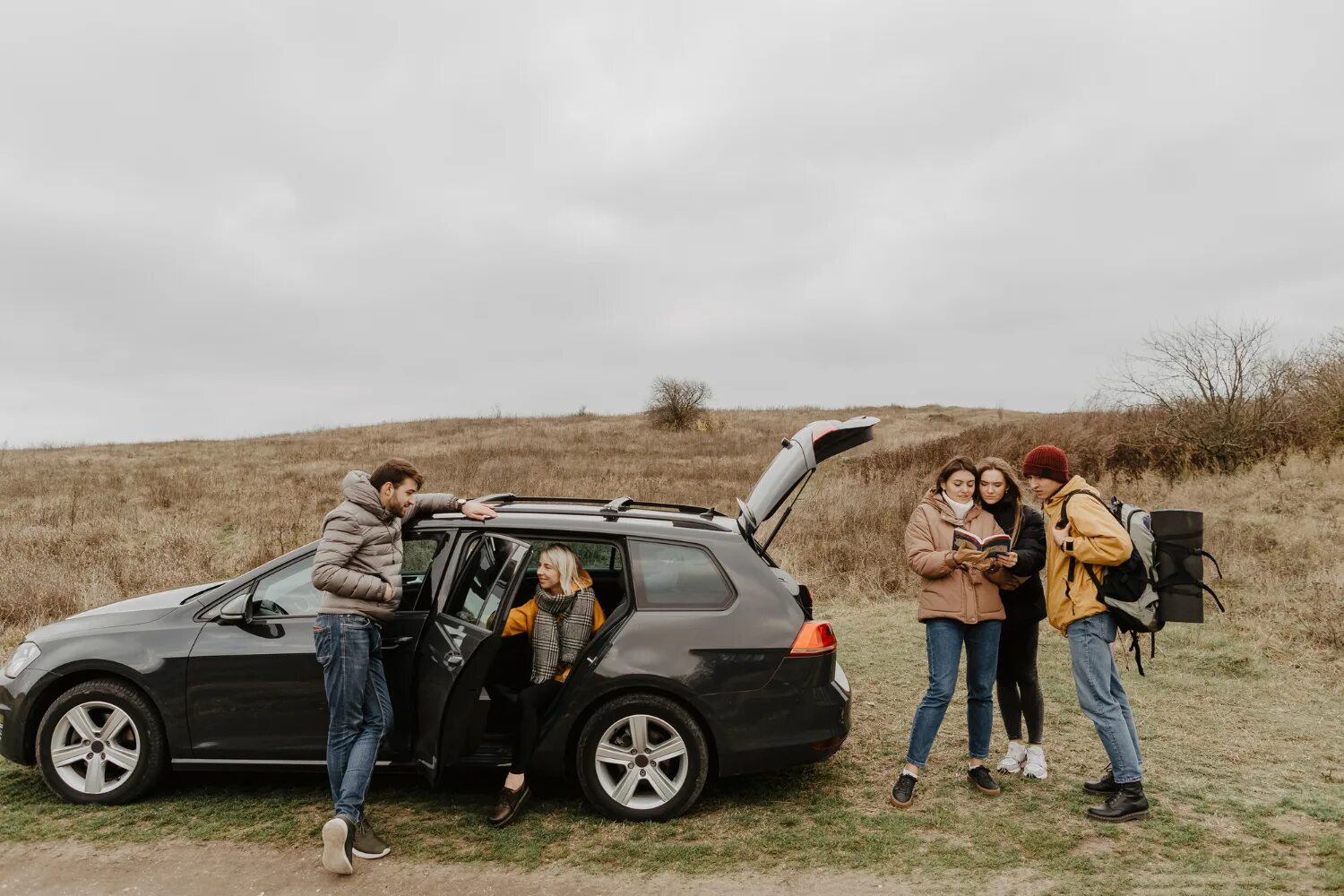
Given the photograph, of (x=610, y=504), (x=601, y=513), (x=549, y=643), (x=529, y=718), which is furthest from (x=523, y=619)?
(x=610, y=504)

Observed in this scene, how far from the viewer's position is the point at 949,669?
15.9 ft

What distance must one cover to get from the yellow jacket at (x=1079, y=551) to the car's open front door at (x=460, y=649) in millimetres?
2826

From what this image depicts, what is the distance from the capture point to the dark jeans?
5.20 m

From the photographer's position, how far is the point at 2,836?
4395 mm

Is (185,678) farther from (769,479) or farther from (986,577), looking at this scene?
(986,577)

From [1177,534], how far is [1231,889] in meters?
1.65

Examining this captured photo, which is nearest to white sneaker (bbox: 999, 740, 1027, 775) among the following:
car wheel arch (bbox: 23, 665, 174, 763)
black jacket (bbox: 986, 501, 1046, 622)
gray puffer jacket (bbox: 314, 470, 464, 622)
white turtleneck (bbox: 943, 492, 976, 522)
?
black jacket (bbox: 986, 501, 1046, 622)

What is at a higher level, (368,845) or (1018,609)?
(1018,609)

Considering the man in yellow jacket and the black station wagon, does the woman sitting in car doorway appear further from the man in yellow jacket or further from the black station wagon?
the man in yellow jacket

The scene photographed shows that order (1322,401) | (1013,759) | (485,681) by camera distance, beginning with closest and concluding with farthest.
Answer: (485,681)
(1013,759)
(1322,401)

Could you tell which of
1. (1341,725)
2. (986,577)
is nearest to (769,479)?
(986,577)

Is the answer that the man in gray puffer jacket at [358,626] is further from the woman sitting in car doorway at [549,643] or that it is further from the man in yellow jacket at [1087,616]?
the man in yellow jacket at [1087,616]

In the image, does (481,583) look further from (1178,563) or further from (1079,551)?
(1178,563)

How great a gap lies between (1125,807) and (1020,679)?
34.0 inches
